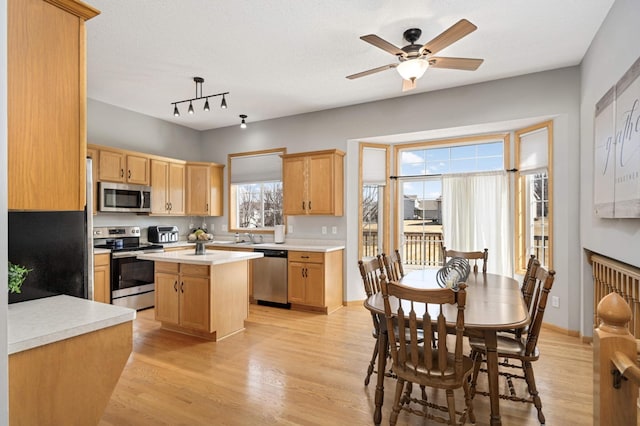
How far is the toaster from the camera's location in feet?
17.6

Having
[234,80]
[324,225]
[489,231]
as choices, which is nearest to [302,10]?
[234,80]

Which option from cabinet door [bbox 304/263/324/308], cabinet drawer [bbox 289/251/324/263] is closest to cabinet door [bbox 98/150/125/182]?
cabinet drawer [bbox 289/251/324/263]

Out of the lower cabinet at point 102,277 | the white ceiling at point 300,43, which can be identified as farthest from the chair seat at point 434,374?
the lower cabinet at point 102,277

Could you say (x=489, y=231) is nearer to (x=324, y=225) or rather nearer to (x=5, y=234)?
(x=324, y=225)

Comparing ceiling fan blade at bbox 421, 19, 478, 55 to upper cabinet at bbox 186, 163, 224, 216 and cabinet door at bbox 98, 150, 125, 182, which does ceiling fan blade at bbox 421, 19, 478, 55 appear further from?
upper cabinet at bbox 186, 163, 224, 216

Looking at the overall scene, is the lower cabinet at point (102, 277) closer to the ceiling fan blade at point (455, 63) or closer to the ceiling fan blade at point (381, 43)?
the ceiling fan blade at point (381, 43)

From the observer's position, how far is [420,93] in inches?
177

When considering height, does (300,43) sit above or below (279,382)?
above

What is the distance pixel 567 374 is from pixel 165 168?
5558mm

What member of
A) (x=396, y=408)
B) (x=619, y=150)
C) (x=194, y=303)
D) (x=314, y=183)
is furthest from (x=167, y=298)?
(x=619, y=150)

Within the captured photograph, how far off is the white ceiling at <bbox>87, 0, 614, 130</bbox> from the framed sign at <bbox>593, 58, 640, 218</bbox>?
812mm

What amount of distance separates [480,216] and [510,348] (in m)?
2.58

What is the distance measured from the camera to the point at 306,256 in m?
4.73

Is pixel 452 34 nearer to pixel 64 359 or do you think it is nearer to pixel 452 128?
pixel 452 128
